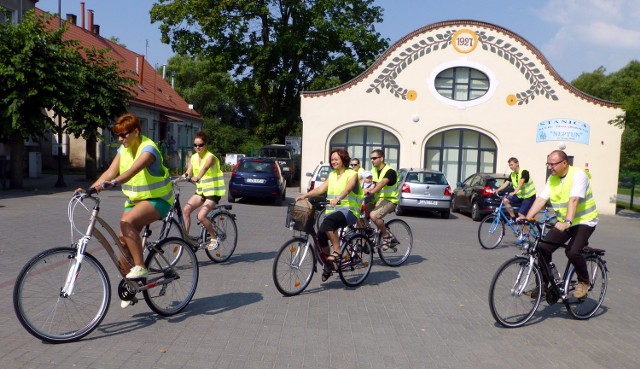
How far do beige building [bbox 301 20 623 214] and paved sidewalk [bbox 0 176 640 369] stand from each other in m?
15.2

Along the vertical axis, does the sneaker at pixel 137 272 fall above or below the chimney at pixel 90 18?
below

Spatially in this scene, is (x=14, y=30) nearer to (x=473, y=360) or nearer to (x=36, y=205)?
(x=36, y=205)

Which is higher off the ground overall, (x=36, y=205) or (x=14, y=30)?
(x=14, y=30)

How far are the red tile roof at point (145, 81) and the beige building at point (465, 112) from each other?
15.1 m

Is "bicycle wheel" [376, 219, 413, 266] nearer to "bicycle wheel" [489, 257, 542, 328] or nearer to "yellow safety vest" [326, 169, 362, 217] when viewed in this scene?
"yellow safety vest" [326, 169, 362, 217]

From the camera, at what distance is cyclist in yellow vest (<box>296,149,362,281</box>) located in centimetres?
675

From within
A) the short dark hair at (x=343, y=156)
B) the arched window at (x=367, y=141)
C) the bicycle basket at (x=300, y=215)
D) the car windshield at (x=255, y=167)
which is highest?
the arched window at (x=367, y=141)

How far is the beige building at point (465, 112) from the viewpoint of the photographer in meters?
23.1

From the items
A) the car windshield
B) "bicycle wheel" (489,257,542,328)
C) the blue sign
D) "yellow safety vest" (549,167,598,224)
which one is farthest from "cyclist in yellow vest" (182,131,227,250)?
the blue sign

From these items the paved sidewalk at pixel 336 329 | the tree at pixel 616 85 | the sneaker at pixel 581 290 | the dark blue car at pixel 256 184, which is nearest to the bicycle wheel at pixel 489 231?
the paved sidewalk at pixel 336 329

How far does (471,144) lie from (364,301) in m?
18.9

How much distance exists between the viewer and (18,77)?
16.0 meters

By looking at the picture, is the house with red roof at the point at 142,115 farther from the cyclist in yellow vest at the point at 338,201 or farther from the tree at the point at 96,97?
the cyclist in yellow vest at the point at 338,201

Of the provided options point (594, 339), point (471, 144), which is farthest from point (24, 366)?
point (471, 144)
